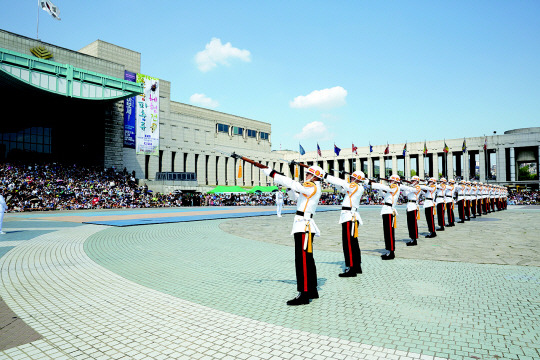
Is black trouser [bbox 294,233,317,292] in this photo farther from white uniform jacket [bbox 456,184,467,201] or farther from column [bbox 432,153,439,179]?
column [bbox 432,153,439,179]

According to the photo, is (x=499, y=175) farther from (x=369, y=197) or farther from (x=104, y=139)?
(x=104, y=139)

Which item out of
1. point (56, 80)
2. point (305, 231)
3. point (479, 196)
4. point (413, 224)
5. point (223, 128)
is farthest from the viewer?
point (223, 128)

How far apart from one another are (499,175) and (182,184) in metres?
56.1

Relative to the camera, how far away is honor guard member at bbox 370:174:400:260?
9070 millimetres

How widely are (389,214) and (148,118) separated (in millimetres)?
46775

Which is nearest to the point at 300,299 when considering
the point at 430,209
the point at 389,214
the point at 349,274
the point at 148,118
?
the point at 349,274

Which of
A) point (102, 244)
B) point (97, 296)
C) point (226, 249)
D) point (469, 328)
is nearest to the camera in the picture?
point (469, 328)

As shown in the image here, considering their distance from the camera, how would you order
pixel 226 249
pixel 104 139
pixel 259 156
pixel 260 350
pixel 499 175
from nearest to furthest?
pixel 260 350
pixel 226 249
pixel 104 139
pixel 499 175
pixel 259 156

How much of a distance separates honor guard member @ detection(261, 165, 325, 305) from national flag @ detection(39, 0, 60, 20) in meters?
42.5

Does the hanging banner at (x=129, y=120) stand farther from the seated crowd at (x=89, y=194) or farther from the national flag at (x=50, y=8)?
the national flag at (x=50, y=8)

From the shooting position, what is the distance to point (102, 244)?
11492 mm

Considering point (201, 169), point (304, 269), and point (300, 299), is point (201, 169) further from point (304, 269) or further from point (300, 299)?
point (300, 299)

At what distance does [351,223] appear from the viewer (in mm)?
7633

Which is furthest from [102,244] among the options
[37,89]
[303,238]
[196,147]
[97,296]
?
[196,147]
